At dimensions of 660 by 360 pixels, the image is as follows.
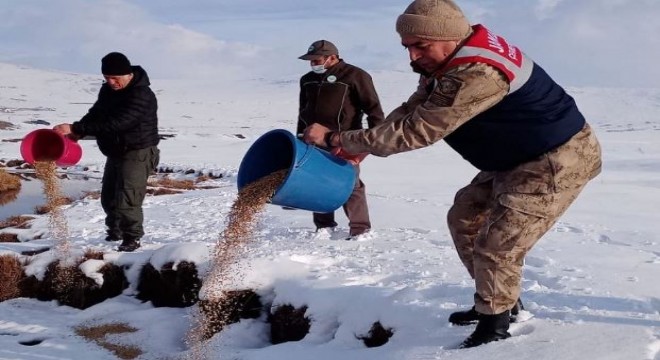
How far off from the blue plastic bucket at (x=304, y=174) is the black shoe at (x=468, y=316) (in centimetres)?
118

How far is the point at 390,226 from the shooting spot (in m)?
7.12

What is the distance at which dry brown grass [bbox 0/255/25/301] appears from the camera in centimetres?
608

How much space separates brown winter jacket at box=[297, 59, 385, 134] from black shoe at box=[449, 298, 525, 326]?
2.39 metres

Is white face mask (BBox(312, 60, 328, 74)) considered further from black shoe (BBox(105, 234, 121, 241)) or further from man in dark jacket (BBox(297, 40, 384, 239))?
black shoe (BBox(105, 234, 121, 241))

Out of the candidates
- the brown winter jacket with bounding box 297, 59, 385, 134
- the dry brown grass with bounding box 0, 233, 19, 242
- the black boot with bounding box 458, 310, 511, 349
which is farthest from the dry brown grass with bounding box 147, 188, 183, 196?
the black boot with bounding box 458, 310, 511, 349

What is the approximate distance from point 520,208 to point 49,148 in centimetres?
461

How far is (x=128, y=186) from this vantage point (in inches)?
236

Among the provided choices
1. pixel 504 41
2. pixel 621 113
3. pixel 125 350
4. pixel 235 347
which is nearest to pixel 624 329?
pixel 504 41

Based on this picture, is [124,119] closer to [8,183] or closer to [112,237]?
[112,237]

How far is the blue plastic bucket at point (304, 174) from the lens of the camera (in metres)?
4.18

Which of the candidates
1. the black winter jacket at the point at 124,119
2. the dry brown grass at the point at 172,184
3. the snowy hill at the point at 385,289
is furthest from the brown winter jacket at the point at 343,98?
the dry brown grass at the point at 172,184

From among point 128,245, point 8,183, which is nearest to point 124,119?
point 128,245

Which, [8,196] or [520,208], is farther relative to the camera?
[8,196]

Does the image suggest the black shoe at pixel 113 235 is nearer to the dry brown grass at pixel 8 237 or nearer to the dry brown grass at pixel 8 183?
the dry brown grass at pixel 8 237
